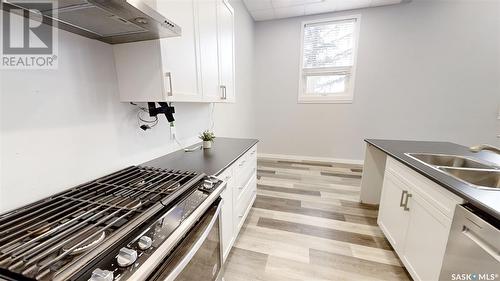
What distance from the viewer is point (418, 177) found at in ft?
4.54

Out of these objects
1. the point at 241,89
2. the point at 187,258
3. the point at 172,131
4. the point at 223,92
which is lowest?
the point at 187,258

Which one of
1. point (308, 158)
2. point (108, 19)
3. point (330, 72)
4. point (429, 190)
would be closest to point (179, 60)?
point (108, 19)

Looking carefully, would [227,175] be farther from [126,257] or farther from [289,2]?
[289,2]

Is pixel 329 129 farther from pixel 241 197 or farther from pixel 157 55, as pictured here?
pixel 157 55

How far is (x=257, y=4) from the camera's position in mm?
3439

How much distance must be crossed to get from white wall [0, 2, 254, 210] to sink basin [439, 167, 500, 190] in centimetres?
221

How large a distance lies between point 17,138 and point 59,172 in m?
0.23

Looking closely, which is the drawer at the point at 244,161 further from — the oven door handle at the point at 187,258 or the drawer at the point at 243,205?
the oven door handle at the point at 187,258

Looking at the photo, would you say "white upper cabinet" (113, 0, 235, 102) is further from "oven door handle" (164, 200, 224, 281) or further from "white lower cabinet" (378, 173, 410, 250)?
"white lower cabinet" (378, 173, 410, 250)

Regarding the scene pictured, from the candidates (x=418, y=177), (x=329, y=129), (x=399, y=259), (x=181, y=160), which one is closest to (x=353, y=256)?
(x=399, y=259)

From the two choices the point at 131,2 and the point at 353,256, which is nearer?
the point at 131,2

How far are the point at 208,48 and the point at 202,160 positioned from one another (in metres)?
0.97

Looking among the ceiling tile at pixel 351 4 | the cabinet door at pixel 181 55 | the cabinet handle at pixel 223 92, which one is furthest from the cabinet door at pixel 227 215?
the ceiling tile at pixel 351 4

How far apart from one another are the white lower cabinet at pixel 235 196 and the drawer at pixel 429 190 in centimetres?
132
